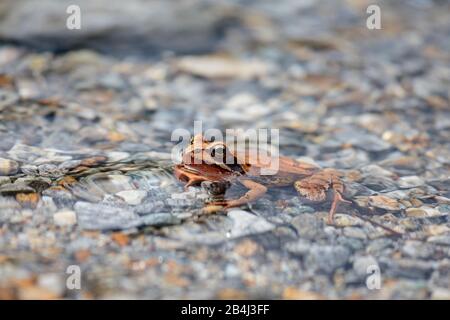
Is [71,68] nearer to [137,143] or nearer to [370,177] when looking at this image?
[137,143]

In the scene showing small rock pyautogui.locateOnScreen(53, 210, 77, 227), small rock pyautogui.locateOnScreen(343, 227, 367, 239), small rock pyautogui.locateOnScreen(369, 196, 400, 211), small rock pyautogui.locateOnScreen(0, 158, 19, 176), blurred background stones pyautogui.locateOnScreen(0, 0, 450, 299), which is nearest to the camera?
blurred background stones pyautogui.locateOnScreen(0, 0, 450, 299)

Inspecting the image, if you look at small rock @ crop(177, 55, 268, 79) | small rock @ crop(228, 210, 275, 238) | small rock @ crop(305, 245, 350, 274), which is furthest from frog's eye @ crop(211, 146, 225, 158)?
small rock @ crop(177, 55, 268, 79)

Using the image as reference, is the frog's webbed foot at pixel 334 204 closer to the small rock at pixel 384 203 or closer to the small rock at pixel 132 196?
the small rock at pixel 384 203

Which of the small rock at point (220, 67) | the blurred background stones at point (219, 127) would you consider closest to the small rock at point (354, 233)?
the blurred background stones at point (219, 127)

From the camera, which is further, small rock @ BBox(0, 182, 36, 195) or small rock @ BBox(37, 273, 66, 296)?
small rock @ BBox(0, 182, 36, 195)

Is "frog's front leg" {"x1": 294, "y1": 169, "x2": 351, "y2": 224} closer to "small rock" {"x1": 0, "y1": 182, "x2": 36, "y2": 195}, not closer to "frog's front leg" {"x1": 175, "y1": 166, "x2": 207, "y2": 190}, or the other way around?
"frog's front leg" {"x1": 175, "y1": 166, "x2": 207, "y2": 190}

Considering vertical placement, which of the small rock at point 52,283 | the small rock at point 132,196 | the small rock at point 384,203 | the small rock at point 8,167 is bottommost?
the small rock at point 52,283
